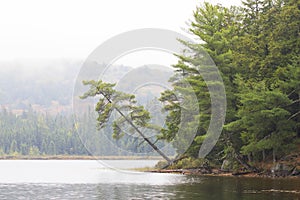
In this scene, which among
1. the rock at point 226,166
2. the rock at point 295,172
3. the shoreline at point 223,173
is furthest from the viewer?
the rock at point 226,166

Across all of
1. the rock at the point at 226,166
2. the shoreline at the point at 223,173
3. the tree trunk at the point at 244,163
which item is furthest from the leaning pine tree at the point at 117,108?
the tree trunk at the point at 244,163

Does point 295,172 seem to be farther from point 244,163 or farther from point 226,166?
point 226,166

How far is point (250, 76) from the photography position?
49312 mm

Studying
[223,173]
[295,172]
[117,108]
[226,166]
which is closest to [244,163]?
[223,173]

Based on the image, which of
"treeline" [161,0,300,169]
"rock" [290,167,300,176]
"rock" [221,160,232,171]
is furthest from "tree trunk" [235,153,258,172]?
"rock" [290,167,300,176]

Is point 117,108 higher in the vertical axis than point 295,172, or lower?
higher

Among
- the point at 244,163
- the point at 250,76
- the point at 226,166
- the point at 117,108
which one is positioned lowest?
the point at 226,166

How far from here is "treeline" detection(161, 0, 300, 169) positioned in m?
42.1

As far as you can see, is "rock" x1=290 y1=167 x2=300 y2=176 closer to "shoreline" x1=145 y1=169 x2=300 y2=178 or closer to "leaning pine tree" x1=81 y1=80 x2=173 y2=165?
"shoreline" x1=145 y1=169 x2=300 y2=178

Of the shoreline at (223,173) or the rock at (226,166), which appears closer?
the shoreline at (223,173)

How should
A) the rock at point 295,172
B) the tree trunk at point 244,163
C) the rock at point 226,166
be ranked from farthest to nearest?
the rock at point 226,166 < the tree trunk at point 244,163 < the rock at point 295,172

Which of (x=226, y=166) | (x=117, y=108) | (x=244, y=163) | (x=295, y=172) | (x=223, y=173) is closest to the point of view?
(x=295, y=172)

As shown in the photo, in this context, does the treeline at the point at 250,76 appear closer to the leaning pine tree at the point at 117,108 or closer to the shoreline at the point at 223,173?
the shoreline at the point at 223,173

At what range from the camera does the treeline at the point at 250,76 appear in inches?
1658
